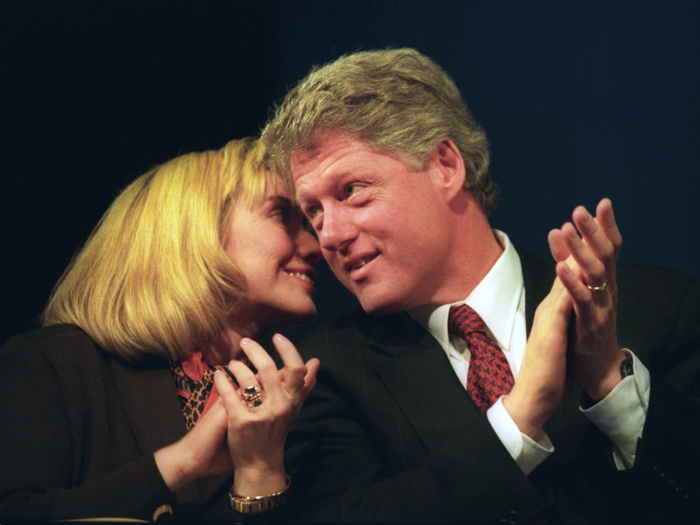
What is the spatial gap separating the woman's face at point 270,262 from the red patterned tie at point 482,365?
0.59 metres

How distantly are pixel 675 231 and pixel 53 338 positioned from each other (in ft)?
6.43

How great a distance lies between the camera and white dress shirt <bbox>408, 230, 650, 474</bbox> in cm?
126

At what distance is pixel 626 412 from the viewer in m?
1.26

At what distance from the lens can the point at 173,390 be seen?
65.4 inches

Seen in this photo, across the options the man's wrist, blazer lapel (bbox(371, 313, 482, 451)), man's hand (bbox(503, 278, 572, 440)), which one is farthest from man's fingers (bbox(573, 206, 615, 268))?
blazer lapel (bbox(371, 313, 482, 451))

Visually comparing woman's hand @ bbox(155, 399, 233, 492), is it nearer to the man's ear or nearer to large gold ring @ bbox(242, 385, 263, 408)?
large gold ring @ bbox(242, 385, 263, 408)

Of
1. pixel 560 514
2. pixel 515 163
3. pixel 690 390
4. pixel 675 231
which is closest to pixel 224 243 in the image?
pixel 515 163

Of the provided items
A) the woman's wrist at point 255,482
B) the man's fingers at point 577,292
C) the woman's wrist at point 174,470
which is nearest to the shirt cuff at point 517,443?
the man's fingers at point 577,292

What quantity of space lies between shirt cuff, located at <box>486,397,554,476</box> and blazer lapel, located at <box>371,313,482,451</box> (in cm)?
16

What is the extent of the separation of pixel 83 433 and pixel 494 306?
3.64ft

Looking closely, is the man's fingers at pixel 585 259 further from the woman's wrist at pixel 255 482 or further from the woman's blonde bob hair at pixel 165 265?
the woman's blonde bob hair at pixel 165 265

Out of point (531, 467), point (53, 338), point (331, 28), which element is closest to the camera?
point (531, 467)

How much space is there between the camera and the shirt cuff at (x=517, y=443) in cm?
126

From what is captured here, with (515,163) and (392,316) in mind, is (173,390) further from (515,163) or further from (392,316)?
(515,163)
